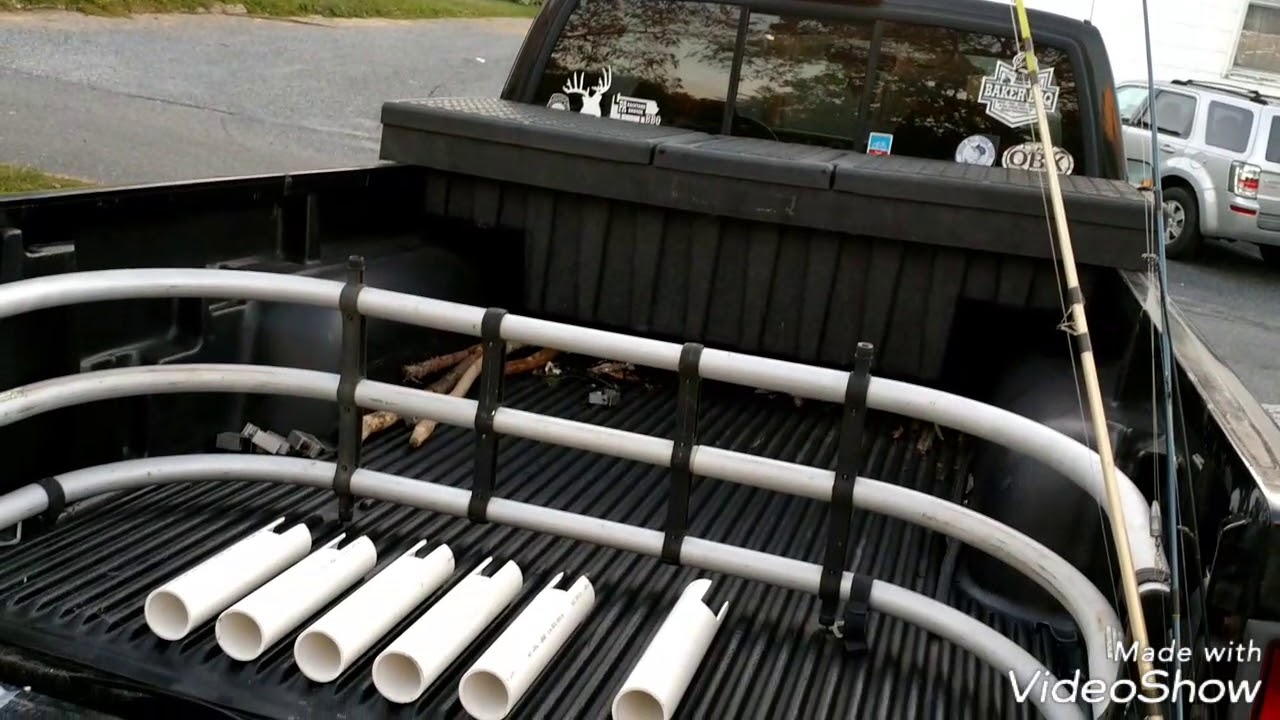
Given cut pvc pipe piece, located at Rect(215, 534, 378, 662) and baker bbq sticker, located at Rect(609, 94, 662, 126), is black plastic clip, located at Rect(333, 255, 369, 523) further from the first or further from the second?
baker bbq sticker, located at Rect(609, 94, 662, 126)

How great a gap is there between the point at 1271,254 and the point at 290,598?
13321 mm

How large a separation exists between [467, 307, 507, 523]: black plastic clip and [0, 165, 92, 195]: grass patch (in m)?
6.33

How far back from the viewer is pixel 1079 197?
146 inches

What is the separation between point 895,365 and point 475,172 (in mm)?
1576

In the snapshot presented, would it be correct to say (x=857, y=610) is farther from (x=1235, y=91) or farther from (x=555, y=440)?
(x=1235, y=91)

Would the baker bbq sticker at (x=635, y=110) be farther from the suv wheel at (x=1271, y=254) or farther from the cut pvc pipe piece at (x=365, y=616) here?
the suv wheel at (x=1271, y=254)

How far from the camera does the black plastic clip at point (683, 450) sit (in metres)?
2.75

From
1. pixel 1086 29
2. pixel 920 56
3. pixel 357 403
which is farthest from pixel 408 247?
pixel 1086 29

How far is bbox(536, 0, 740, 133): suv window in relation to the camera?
15.8 feet

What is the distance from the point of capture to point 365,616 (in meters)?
2.54

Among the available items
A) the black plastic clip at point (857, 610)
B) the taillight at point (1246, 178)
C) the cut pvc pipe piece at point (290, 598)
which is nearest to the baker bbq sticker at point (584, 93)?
the cut pvc pipe piece at point (290, 598)

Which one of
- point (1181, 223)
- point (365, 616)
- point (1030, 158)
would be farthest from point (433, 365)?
point (1181, 223)

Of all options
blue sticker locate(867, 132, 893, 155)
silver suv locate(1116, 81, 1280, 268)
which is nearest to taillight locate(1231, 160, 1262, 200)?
silver suv locate(1116, 81, 1280, 268)

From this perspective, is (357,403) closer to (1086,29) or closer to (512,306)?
(512,306)
